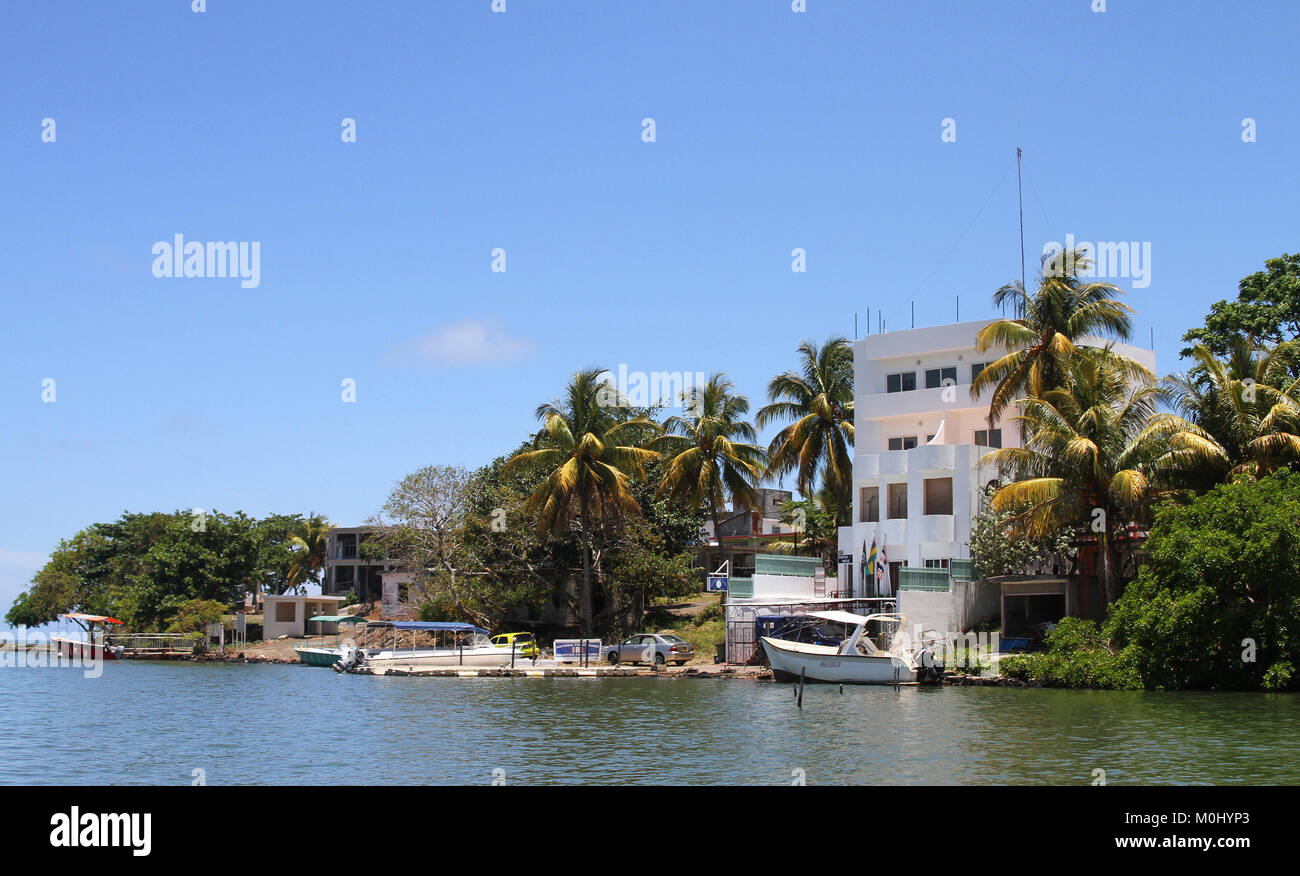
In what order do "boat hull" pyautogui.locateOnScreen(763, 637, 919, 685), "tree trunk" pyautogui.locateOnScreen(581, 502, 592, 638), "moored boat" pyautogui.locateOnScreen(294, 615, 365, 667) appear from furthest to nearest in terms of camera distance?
"moored boat" pyautogui.locateOnScreen(294, 615, 365, 667) < "tree trunk" pyautogui.locateOnScreen(581, 502, 592, 638) < "boat hull" pyautogui.locateOnScreen(763, 637, 919, 685)

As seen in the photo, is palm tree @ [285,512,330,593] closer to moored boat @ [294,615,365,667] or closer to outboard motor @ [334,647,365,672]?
moored boat @ [294,615,365,667]

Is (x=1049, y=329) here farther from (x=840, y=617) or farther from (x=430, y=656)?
(x=430, y=656)

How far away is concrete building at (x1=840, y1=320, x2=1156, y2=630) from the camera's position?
52.2m

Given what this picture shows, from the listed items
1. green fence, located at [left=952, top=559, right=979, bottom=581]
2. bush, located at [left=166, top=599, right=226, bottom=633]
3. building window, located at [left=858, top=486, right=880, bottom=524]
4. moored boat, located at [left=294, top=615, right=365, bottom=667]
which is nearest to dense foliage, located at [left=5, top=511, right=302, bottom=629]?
bush, located at [left=166, top=599, right=226, bottom=633]

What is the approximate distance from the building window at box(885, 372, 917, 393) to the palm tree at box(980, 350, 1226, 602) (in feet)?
36.9

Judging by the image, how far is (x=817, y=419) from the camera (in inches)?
2549

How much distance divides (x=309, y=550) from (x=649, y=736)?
86792 mm

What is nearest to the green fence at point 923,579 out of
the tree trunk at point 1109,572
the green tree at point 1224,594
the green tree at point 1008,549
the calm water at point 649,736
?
the green tree at point 1008,549

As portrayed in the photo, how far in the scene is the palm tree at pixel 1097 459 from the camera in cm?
4222

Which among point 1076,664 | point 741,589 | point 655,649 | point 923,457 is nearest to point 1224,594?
point 1076,664

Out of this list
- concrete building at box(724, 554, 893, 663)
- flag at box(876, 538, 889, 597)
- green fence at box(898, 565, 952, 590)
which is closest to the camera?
green fence at box(898, 565, 952, 590)

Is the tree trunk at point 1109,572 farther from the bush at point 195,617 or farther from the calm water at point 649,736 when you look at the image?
the bush at point 195,617
